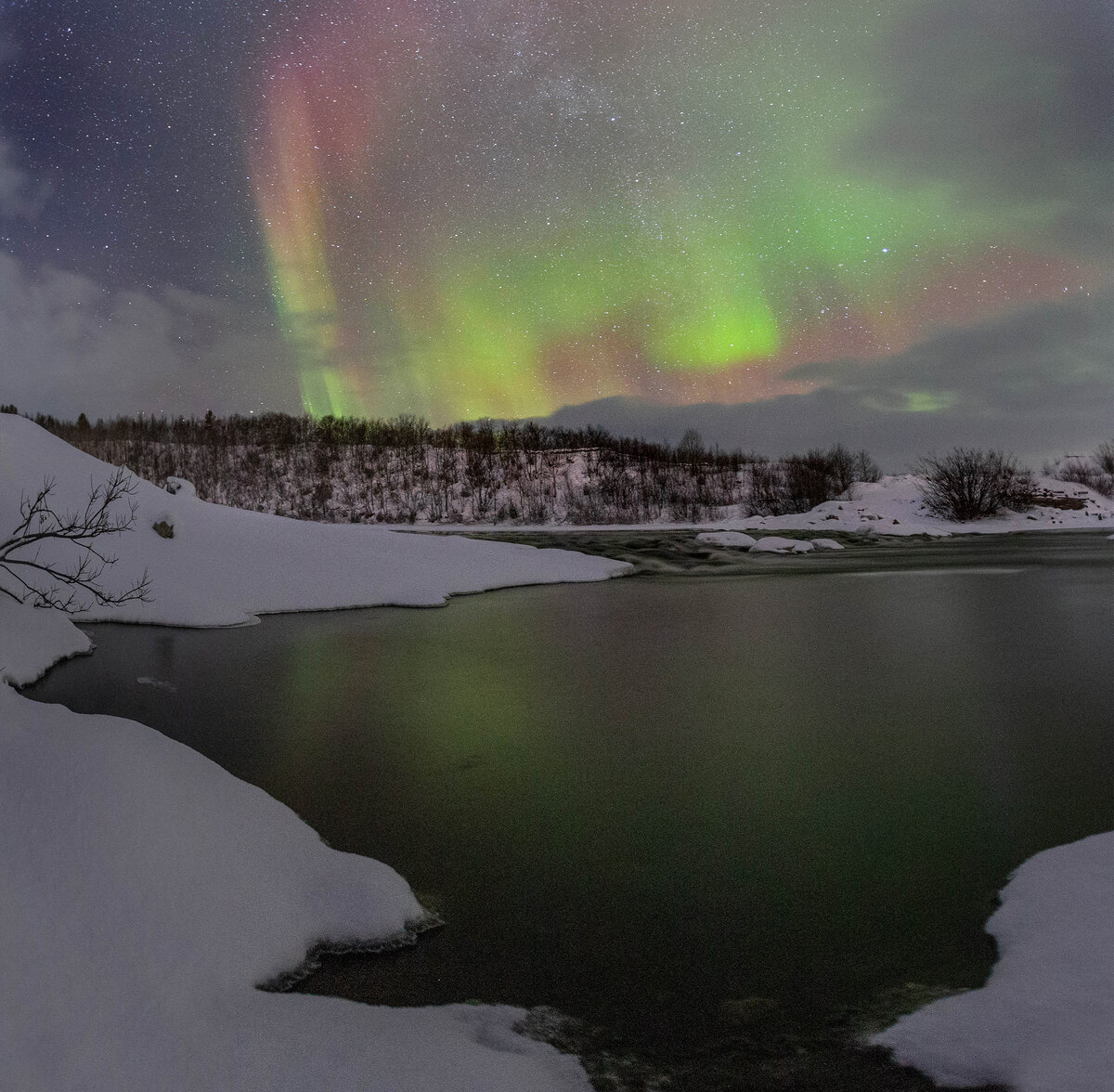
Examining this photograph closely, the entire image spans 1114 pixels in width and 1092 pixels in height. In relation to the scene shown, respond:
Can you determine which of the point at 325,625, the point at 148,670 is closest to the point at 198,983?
the point at 148,670

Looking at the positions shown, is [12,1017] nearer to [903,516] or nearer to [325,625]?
[325,625]

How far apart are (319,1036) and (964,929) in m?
2.11

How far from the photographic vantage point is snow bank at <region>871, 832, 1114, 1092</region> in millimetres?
1820

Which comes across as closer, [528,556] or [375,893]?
[375,893]

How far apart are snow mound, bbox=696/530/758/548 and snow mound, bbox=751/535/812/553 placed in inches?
14.3

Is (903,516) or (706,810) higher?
(903,516)

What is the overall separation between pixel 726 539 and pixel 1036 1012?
2075 centimetres

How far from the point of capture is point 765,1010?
2184 millimetres

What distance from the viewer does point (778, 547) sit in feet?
68.9

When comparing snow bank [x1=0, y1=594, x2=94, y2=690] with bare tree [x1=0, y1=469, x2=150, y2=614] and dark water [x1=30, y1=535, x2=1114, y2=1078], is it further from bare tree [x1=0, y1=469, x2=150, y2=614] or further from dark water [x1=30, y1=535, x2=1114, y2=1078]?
bare tree [x1=0, y1=469, x2=150, y2=614]

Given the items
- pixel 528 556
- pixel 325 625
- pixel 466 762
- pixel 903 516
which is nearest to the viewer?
pixel 466 762

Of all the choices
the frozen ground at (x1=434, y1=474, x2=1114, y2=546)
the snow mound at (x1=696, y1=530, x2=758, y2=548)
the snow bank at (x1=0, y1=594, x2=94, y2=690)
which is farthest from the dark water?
the frozen ground at (x1=434, y1=474, x2=1114, y2=546)

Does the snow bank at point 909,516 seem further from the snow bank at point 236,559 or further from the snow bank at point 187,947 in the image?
the snow bank at point 187,947

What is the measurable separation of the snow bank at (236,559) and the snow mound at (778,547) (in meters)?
8.14
